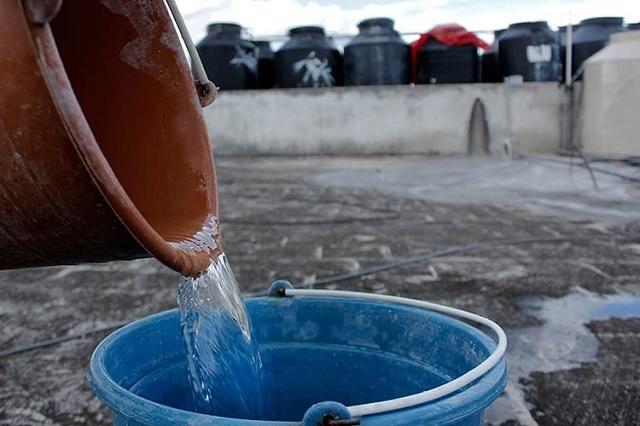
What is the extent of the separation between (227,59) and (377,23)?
1594 mm

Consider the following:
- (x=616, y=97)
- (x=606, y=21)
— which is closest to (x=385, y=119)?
(x=616, y=97)

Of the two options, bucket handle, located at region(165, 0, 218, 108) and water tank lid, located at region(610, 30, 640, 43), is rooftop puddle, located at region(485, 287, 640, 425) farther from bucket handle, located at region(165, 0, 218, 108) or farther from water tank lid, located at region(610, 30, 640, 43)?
water tank lid, located at region(610, 30, 640, 43)

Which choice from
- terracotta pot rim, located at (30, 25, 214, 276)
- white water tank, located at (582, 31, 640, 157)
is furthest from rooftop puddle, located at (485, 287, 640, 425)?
white water tank, located at (582, 31, 640, 157)

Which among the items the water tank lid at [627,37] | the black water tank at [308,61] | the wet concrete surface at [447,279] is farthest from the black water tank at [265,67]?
the water tank lid at [627,37]

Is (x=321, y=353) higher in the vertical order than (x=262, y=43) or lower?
lower

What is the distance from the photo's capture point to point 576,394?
1.44m

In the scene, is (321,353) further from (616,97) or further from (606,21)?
(606,21)

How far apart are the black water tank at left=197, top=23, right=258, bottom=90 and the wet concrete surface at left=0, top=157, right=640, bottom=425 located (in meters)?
2.45

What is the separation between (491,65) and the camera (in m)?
7.09

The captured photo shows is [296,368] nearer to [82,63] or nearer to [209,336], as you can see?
[209,336]

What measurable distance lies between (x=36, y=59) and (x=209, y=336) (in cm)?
55

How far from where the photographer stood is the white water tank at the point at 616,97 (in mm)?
5383

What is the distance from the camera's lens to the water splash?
100cm

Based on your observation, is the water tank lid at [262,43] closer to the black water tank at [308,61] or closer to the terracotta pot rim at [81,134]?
the black water tank at [308,61]
